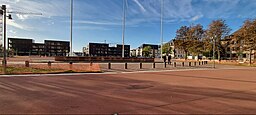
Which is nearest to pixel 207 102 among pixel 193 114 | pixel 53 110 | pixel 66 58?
pixel 193 114

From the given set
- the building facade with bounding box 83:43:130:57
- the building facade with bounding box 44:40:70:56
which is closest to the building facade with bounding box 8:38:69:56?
the building facade with bounding box 44:40:70:56

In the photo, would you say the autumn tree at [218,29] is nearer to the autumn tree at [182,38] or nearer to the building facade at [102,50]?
the autumn tree at [182,38]

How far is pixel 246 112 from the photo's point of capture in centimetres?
522

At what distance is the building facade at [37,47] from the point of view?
4115 inches

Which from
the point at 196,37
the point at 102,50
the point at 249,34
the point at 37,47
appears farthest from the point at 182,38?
the point at 37,47

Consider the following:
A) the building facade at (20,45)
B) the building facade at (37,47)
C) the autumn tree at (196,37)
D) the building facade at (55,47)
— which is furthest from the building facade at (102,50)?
the autumn tree at (196,37)

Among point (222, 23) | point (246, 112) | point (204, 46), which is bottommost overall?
point (246, 112)

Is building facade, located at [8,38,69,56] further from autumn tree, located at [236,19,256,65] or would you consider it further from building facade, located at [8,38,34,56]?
autumn tree, located at [236,19,256,65]

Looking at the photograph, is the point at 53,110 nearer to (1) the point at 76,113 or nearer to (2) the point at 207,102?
(1) the point at 76,113

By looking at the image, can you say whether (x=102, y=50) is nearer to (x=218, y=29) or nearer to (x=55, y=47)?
(x=55, y=47)

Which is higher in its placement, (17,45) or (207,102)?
(17,45)

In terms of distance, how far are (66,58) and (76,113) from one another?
97.1 ft

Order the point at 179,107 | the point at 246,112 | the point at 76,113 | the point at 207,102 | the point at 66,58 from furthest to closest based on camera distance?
the point at 66,58
the point at 207,102
the point at 179,107
the point at 246,112
the point at 76,113

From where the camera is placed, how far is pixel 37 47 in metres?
114
